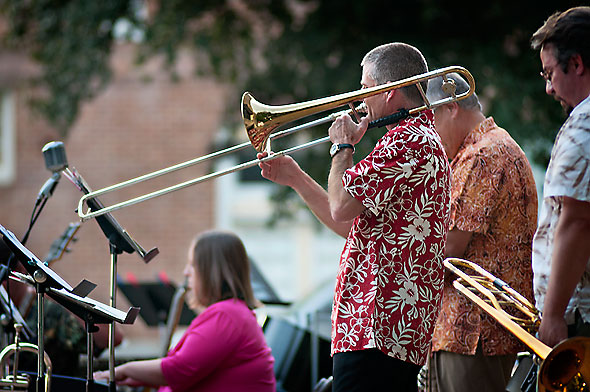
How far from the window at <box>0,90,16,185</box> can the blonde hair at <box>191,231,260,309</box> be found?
7028 mm

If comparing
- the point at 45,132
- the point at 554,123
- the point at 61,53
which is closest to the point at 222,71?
the point at 61,53

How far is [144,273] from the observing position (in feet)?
31.4

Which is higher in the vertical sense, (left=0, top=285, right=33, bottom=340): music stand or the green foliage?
the green foliage

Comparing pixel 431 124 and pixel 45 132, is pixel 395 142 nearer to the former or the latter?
pixel 431 124

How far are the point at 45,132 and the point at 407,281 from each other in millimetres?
8355

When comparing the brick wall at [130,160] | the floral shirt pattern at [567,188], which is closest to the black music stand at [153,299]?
the floral shirt pattern at [567,188]

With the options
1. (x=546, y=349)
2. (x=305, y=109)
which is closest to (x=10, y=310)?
(x=305, y=109)

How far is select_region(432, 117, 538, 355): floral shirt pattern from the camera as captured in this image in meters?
2.81

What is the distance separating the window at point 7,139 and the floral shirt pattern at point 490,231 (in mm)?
8185

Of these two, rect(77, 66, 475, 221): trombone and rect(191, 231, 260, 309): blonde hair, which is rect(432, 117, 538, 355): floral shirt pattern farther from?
rect(191, 231, 260, 309): blonde hair

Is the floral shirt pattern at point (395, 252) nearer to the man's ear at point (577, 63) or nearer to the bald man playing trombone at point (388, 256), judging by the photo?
the bald man playing trombone at point (388, 256)

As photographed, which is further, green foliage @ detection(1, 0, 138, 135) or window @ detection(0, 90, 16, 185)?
window @ detection(0, 90, 16, 185)

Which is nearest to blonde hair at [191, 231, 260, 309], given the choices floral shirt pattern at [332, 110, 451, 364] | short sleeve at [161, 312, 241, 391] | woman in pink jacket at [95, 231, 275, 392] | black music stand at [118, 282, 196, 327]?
woman in pink jacket at [95, 231, 275, 392]

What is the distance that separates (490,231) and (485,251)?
0.07 metres
